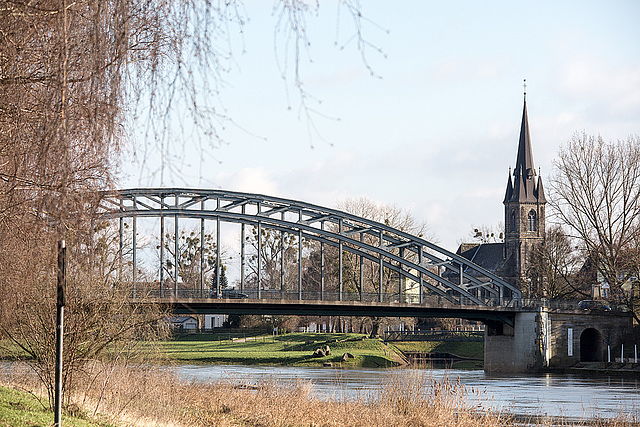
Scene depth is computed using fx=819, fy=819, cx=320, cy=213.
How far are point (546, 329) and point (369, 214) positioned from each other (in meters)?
19.4

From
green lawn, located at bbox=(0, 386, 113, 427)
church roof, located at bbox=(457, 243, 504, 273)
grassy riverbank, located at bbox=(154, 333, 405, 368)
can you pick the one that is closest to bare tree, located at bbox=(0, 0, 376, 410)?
green lawn, located at bbox=(0, 386, 113, 427)

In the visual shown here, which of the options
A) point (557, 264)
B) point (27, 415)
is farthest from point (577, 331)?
point (27, 415)

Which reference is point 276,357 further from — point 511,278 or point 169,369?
point 511,278

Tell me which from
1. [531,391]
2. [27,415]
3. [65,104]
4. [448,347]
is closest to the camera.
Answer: [65,104]

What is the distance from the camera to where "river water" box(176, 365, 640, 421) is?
2200 centimetres

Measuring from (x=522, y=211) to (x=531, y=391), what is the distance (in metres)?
72.7

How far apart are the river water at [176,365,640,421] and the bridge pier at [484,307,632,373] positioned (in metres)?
3.32

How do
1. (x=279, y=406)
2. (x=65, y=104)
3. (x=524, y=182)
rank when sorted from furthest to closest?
(x=524, y=182), (x=279, y=406), (x=65, y=104)

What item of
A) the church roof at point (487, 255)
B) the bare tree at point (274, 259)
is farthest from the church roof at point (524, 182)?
the bare tree at point (274, 259)

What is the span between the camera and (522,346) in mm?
51656

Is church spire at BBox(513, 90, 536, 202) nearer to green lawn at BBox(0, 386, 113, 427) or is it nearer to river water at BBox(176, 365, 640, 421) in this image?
river water at BBox(176, 365, 640, 421)

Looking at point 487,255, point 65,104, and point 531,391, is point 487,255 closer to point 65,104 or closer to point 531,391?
point 531,391

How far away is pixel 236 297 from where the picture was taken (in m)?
47.3

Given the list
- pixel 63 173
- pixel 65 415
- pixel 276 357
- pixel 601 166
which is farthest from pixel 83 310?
pixel 601 166
